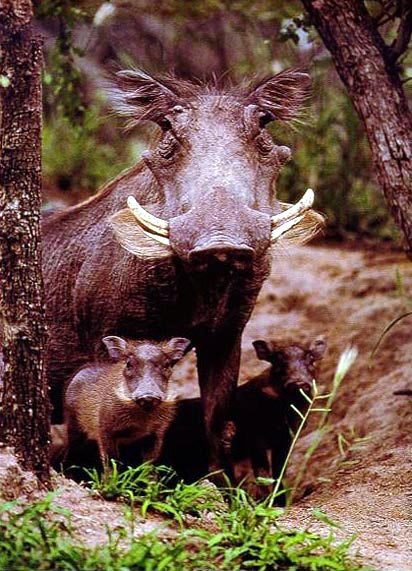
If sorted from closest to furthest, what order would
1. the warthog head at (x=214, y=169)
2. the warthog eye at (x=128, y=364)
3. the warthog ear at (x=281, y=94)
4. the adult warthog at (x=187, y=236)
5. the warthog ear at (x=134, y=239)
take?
the warthog head at (x=214, y=169)
the adult warthog at (x=187, y=236)
the warthog ear at (x=134, y=239)
the warthog eye at (x=128, y=364)
the warthog ear at (x=281, y=94)

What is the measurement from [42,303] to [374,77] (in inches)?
91.8

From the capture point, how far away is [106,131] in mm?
13852

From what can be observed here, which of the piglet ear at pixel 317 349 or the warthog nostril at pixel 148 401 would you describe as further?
the piglet ear at pixel 317 349

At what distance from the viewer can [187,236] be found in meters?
4.69

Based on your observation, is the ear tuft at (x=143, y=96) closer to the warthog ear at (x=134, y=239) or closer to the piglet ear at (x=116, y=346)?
the warthog ear at (x=134, y=239)

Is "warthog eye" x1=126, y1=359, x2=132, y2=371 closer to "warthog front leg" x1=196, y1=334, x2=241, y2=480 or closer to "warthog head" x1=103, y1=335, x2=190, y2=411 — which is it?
"warthog head" x1=103, y1=335, x2=190, y2=411

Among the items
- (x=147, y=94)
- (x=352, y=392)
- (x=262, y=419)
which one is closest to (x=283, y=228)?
(x=147, y=94)

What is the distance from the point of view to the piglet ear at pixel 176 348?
17.0 feet

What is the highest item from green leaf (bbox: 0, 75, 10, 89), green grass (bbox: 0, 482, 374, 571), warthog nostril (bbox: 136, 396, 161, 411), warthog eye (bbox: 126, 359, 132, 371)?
green leaf (bbox: 0, 75, 10, 89)

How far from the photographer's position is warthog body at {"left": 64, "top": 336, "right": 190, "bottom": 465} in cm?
509

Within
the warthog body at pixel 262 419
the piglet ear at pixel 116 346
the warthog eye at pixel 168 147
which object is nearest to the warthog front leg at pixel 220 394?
the warthog body at pixel 262 419

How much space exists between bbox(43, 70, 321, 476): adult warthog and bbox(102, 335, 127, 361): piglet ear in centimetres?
23

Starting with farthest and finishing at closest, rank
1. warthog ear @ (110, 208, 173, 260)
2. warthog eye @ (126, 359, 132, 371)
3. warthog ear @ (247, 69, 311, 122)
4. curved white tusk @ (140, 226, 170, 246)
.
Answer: warthog ear @ (247, 69, 311, 122), warthog eye @ (126, 359, 132, 371), warthog ear @ (110, 208, 173, 260), curved white tusk @ (140, 226, 170, 246)

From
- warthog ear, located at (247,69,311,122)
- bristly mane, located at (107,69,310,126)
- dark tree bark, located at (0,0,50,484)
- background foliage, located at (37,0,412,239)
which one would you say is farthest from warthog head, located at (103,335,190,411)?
background foliage, located at (37,0,412,239)
